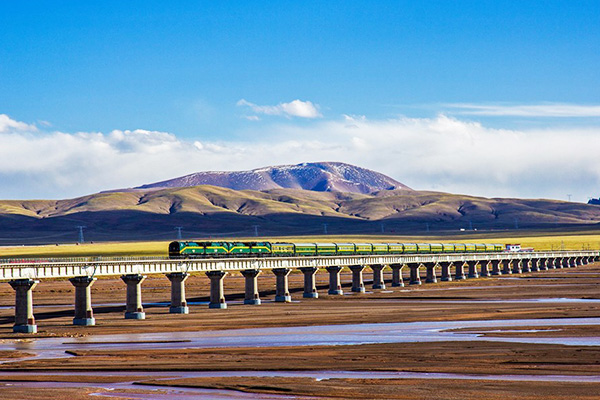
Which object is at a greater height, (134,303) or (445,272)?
(134,303)

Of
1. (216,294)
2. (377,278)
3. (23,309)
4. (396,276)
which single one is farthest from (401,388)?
(396,276)

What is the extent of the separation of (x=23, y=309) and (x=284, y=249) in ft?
147

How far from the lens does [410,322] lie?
6912 cm

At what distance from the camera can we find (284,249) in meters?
109

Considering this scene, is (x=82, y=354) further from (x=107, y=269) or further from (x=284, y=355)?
(x=107, y=269)

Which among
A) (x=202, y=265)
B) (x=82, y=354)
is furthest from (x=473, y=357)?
(x=202, y=265)

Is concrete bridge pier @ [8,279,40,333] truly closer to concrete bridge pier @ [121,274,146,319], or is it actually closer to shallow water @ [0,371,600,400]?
concrete bridge pier @ [121,274,146,319]

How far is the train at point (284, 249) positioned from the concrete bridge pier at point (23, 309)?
80.8 ft

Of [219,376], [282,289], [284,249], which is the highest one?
[284,249]

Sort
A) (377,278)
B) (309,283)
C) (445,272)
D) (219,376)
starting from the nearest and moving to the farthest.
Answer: (219,376) → (309,283) → (377,278) → (445,272)

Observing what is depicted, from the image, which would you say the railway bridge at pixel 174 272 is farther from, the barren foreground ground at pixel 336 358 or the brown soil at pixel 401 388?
the brown soil at pixel 401 388

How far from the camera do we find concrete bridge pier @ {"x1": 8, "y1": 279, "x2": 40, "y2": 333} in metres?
66.9

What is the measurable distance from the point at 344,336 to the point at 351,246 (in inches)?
2592

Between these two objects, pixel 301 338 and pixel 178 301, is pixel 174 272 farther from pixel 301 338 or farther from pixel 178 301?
pixel 301 338
